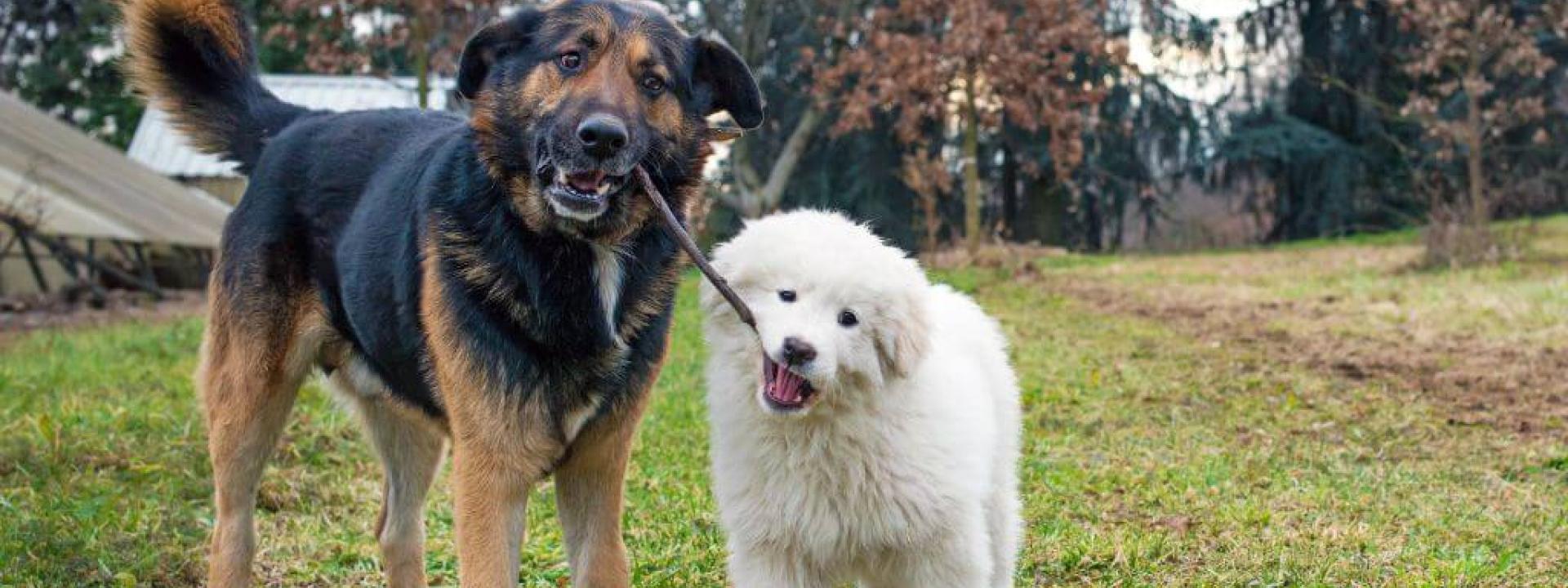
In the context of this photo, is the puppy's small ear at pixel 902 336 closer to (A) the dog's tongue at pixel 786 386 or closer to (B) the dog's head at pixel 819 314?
(B) the dog's head at pixel 819 314

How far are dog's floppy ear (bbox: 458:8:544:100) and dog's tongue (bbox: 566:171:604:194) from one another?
461 mm

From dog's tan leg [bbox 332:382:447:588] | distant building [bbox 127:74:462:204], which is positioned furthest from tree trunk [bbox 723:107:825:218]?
dog's tan leg [bbox 332:382:447:588]

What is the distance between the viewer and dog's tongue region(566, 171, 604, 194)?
11.6 ft

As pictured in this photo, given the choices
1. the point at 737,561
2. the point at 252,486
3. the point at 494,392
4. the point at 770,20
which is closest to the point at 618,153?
the point at 494,392

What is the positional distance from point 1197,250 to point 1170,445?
792 inches

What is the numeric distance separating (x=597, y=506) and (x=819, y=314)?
0.83m

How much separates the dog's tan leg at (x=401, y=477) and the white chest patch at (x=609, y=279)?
1183mm

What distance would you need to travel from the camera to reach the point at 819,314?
3.89 meters

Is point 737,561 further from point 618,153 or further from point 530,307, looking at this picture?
point 618,153

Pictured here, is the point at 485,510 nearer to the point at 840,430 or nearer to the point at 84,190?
the point at 840,430

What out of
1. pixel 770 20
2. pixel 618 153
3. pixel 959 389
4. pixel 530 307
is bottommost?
pixel 959 389

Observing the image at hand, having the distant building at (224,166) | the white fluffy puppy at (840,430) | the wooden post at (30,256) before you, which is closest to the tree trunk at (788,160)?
the distant building at (224,166)

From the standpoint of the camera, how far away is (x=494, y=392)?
365cm

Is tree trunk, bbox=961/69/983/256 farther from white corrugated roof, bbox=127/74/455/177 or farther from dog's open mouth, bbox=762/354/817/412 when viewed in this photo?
dog's open mouth, bbox=762/354/817/412
